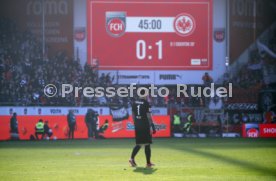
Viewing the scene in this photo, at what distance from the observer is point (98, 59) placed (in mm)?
34125

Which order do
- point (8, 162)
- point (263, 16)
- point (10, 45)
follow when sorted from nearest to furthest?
point (8, 162) < point (10, 45) < point (263, 16)

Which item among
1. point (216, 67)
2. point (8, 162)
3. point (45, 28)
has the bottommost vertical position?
point (8, 162)

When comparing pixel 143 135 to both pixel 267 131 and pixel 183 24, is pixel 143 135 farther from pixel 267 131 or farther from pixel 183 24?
pixel 183 24

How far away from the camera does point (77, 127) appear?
Result: 2880 centimetres

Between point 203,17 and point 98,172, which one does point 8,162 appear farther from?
point 203,17

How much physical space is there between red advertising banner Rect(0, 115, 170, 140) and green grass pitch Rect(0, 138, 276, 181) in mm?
6391

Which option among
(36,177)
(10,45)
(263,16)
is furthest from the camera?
(263,16)

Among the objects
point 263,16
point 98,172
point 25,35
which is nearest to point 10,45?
point 25,35

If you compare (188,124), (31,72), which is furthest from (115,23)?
(188,124)

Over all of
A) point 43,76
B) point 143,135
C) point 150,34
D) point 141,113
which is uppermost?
point 150,34

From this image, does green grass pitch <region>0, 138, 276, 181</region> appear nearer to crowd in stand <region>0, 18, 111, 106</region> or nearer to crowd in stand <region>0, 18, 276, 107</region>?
crowd in stand <region>0, 18, 111, 106</region>

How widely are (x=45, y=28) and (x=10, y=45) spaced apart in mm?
2356

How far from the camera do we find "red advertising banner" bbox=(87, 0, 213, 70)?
34031 mm

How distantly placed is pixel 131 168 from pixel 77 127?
47.0 ft
